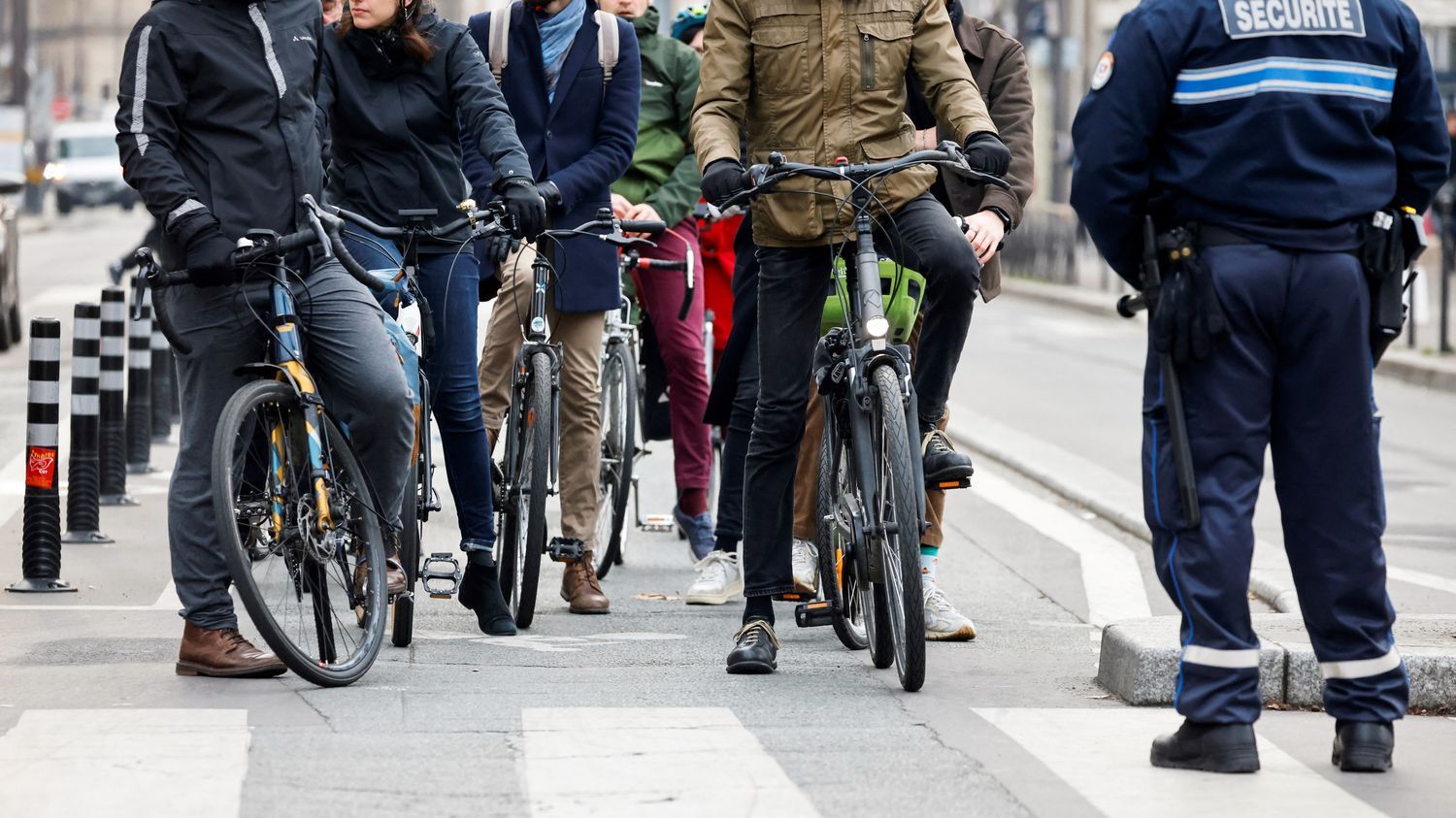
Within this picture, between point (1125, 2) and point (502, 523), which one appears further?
point (1125, 2)

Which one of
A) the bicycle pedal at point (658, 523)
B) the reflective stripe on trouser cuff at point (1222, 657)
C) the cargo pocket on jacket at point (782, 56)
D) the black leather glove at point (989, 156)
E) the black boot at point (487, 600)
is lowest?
the bicycle pedal at point (658, 523)

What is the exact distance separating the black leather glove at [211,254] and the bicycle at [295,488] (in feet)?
0.09

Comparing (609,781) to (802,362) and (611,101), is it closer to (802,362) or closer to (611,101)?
(802,362)

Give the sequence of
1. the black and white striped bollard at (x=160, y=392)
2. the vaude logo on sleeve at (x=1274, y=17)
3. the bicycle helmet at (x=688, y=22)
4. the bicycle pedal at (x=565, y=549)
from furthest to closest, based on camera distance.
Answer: the black and white striped bollard at (x=160, y=392) < the bicycle helmet at (x=688, y=22) < the bicycle pedal at (x=565, y=549) < the vaude logo on sleeve at (x=1274, y=17)

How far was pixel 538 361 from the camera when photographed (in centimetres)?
676

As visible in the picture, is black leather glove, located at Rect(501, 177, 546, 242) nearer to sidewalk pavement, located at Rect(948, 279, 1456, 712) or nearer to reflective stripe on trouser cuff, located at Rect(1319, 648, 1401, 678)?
sidewalk pavement, located at Rect(948, 279, 1456, 712)

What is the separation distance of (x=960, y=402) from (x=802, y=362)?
31.3 feet

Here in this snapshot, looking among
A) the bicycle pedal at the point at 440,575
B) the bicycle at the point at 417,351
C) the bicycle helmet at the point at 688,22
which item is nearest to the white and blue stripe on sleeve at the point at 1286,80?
the bicycle at the point at 417,351

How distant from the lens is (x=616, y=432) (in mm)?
7945

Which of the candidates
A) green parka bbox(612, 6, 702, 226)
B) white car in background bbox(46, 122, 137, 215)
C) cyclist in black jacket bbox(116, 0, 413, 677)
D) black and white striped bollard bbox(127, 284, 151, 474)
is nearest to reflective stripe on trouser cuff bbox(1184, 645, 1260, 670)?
cyclist in black jacket bbox(116, 0, 413, 677)

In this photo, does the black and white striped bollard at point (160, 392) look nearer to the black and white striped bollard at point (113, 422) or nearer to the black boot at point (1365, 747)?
the black and white striped bollard at point (113, 422)

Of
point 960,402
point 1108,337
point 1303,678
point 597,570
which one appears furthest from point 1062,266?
point 1303,678

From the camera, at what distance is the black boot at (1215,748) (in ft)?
15.3

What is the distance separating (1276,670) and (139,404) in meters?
6.82
